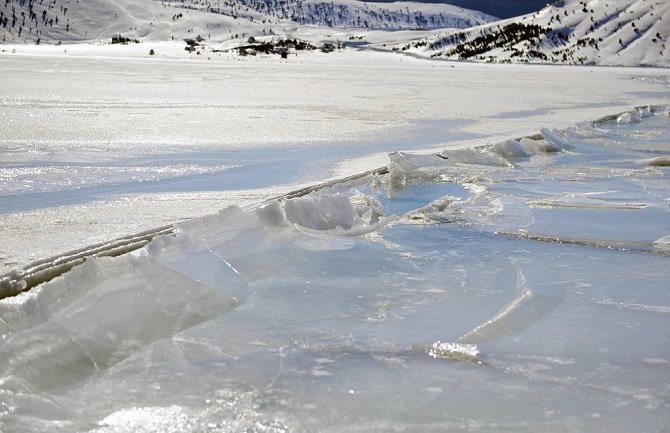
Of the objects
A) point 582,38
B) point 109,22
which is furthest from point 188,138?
point 109,22

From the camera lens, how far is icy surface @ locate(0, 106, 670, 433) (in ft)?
5.10

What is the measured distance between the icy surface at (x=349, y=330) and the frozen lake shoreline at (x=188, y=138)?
1.64 ft

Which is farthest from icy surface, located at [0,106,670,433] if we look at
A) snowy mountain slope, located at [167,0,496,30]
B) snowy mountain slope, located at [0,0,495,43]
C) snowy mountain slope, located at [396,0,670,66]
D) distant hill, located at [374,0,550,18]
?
distant hill, located at [374,0,550,18]

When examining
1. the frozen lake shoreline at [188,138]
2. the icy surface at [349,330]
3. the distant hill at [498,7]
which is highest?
the distant hill at [498,7]

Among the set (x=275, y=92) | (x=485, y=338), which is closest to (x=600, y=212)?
(x=485, y=338)

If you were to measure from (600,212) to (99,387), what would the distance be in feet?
9.20

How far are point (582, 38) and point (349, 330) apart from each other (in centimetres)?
3450

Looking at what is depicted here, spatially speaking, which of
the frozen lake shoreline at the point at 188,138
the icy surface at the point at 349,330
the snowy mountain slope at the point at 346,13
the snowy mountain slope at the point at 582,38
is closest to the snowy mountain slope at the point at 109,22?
the snowy mountain slope at the point at 346,13

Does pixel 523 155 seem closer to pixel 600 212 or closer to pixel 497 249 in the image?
pixel 600 212

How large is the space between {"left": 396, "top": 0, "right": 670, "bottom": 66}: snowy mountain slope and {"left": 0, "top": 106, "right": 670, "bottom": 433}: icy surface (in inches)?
1089

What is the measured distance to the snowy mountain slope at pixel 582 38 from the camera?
29.8 meters

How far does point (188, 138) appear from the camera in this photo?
556 cm

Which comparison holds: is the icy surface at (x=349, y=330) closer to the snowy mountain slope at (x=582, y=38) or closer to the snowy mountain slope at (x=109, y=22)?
the snowy mountain slope at (x=582, y=38)

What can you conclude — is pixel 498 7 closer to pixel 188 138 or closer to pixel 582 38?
pixel 582 38
